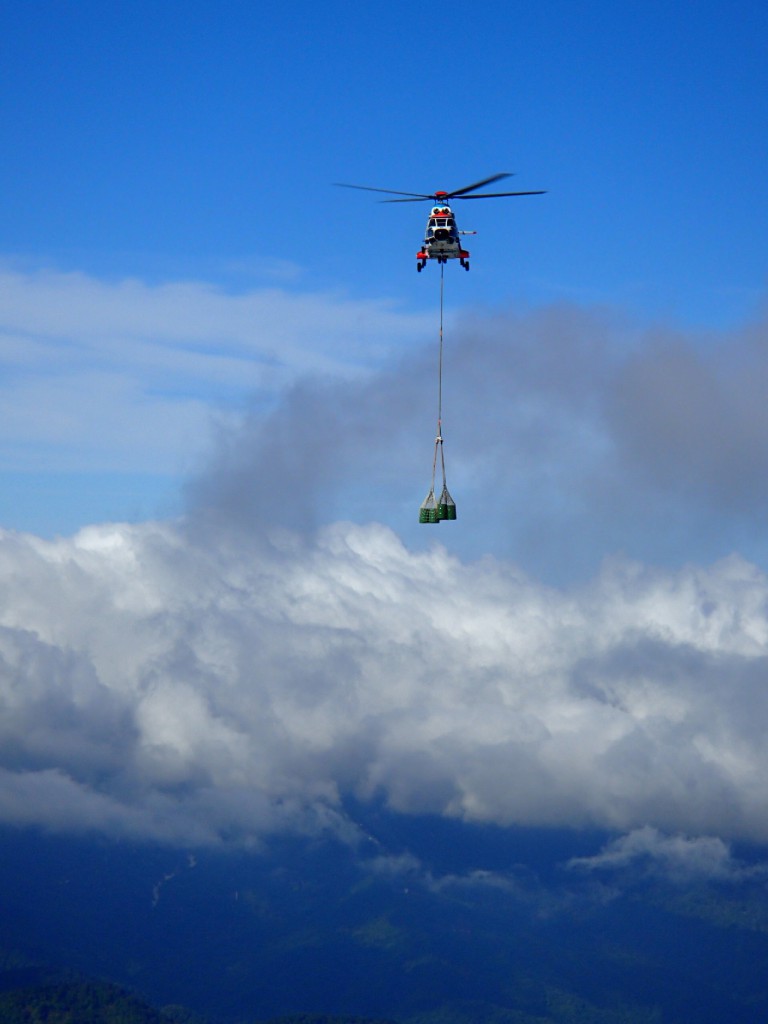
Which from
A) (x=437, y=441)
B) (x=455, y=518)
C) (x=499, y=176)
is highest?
(x=499, y=176)

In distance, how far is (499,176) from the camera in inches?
2753

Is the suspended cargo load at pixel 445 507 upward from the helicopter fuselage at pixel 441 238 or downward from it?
downward

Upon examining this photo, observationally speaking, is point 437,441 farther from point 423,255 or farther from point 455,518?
point 423,255

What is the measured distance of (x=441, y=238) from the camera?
78.6m

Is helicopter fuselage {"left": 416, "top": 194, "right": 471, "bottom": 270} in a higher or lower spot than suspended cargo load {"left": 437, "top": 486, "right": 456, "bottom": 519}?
higher

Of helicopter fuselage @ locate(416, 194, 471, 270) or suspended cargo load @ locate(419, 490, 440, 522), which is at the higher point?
helicopter fuselage @ locate(416, 194, 471, 270)

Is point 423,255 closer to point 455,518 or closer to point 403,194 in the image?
point 403,194

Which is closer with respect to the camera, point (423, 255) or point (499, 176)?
point (499, 176)

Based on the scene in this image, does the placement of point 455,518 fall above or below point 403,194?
below

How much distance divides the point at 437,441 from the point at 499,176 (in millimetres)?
17260

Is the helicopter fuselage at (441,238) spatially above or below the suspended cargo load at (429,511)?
above

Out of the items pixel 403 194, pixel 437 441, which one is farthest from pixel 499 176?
pixel 437 441

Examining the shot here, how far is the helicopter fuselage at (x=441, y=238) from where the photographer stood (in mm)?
78500

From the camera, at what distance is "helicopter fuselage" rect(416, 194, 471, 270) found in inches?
3091
